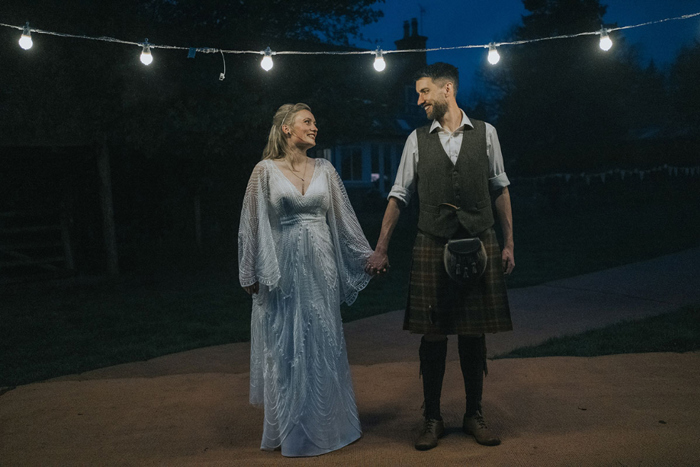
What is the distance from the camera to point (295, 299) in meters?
3.57

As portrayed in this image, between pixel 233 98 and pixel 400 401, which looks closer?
pixel 400 401

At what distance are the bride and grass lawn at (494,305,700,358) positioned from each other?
2.32 meters

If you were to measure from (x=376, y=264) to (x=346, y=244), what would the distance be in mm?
359

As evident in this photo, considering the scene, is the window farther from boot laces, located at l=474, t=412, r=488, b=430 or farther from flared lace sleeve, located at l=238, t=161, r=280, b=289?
boot laces, located at l=474, t=412, r=488, b=430

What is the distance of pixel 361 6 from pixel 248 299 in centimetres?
585

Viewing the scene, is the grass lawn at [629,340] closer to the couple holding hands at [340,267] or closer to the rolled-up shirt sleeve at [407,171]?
the couple holding hands at [340,267]

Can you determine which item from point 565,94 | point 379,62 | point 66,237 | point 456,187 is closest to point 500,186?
point 456,187

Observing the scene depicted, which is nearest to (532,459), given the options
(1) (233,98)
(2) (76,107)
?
(1) (233,98)

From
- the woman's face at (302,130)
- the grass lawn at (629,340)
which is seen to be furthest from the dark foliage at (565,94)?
the woman's face at (302,130)

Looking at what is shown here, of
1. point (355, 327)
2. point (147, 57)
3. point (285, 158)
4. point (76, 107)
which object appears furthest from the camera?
point (76, 107)

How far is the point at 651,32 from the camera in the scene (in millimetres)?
95062

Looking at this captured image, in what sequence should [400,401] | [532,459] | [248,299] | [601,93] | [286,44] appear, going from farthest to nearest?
[601,93] < [286,44] < [248,299] < [400,401] < [532,459]

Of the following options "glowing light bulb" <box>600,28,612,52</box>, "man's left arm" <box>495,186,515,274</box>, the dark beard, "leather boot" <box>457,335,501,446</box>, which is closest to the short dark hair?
the dark beard

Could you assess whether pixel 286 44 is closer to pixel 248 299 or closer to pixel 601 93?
pixel 248 299
